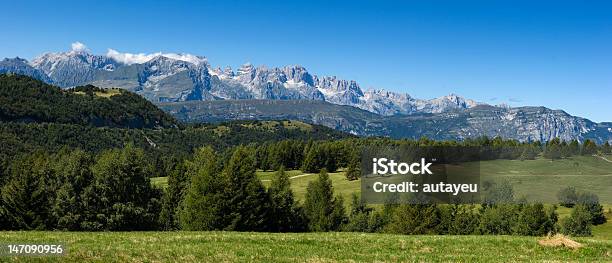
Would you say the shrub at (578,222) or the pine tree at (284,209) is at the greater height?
the pine tree at (284,209)

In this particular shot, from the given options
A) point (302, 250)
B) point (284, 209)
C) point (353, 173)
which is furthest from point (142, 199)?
point (353, 173)

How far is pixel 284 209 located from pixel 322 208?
533 inches

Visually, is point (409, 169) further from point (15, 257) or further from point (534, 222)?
point (534, 222)

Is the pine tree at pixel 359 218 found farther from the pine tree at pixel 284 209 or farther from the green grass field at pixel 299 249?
the green grass field at pixel 299 249

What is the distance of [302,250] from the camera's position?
2252 cm

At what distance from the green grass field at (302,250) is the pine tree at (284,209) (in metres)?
50.6

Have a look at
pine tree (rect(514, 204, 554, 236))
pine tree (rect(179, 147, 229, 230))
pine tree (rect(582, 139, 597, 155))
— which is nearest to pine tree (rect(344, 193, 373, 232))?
pine tree (rect(514, 204, 554, 236))

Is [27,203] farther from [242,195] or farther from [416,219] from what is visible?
[416,219]

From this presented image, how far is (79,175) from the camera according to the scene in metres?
60.8

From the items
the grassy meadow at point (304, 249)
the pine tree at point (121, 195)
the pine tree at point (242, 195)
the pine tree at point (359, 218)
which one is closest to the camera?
the grassy meadow at point (304, 249)

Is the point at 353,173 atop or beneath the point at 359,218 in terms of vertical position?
atop

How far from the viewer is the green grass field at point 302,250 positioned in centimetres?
1903

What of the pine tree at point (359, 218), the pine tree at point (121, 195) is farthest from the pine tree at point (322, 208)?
the pine tree at point (121, 195)
